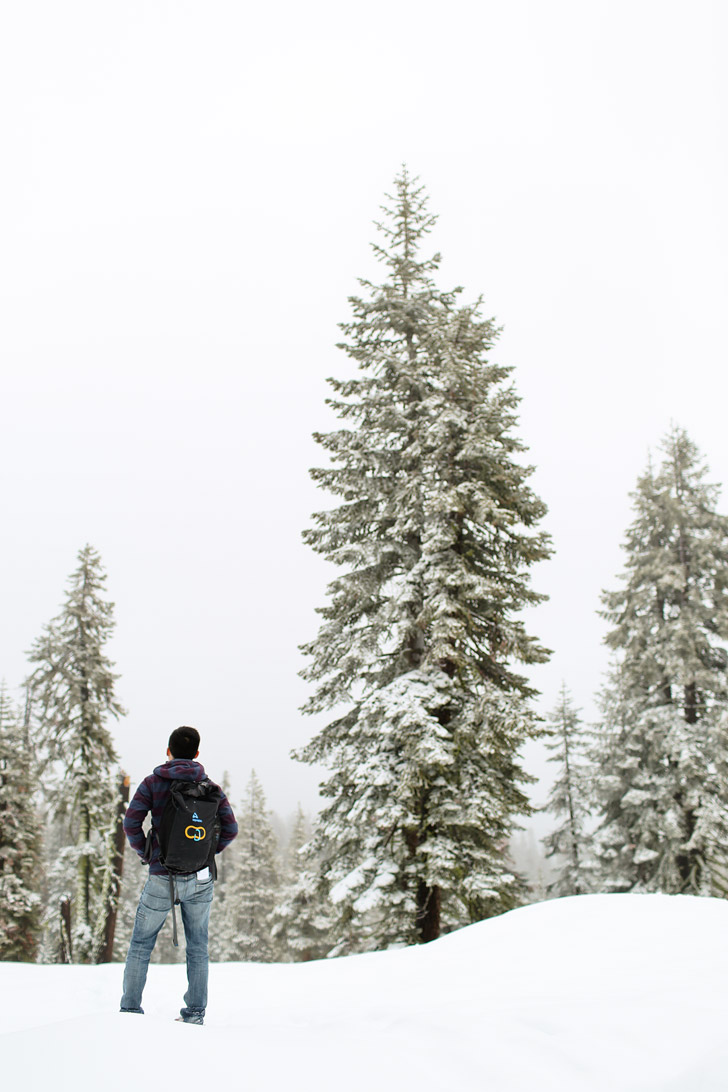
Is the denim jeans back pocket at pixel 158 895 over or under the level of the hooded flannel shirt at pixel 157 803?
under

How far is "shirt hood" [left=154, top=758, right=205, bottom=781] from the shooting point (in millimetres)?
5086

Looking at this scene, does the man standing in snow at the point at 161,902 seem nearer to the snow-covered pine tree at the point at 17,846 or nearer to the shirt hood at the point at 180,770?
the shirt hood at the point at 180,770

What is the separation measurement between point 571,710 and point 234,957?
24.7 m

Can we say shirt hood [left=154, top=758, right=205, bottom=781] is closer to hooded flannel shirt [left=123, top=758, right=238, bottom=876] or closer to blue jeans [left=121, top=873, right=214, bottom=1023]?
hooded flannel shirt [left=123, top=758, right=238, bottom=876]

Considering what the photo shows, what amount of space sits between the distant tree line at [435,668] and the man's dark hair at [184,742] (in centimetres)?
608

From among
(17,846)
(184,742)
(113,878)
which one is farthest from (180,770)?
(17,846)

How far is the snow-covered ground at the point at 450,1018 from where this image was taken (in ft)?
9.88

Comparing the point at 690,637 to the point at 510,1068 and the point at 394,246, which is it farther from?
the point at 510,1068

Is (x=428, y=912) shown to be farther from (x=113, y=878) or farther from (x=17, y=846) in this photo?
(x=17, y=846)

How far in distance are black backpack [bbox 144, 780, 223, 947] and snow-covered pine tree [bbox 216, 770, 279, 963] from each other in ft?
112

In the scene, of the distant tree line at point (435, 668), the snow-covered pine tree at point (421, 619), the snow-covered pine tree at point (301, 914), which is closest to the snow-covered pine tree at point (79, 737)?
the distant tree line at point (435, 668)

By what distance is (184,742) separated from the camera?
17.3 ft

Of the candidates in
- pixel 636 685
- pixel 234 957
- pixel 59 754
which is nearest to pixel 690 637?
pixel 636 685

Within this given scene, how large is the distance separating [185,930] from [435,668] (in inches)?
298
